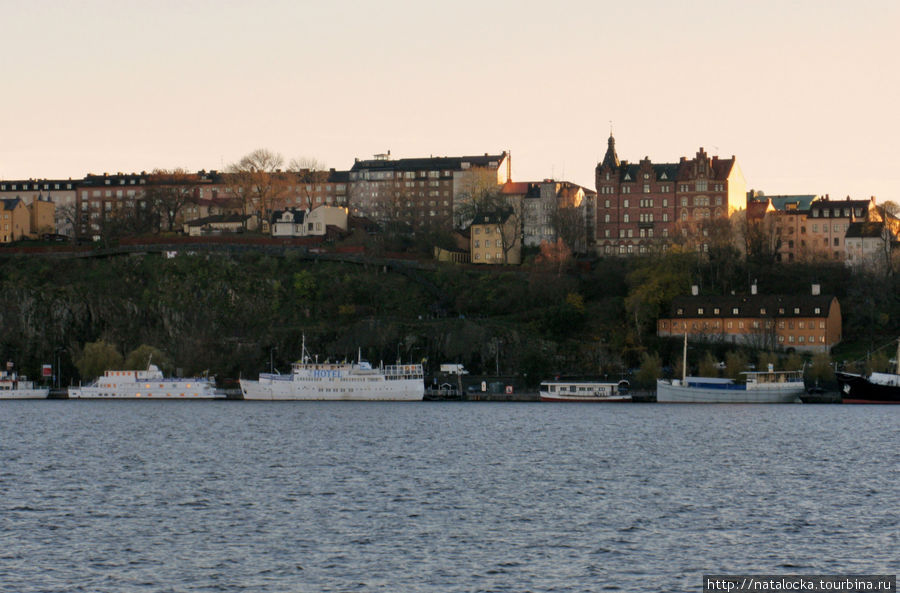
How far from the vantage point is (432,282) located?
158 metres

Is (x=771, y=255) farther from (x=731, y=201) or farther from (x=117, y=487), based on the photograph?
(x=117, y=487)

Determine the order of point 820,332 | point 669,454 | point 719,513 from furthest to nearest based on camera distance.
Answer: point 820,332
point 669,454
point 719,513

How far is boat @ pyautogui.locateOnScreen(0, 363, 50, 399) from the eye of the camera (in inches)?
5672

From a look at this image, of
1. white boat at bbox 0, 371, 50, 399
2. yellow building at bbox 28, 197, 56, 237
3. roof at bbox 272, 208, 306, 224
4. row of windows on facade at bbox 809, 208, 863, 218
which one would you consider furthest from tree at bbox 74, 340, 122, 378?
row of windows on facade at bbox 809, 208, 863, 218

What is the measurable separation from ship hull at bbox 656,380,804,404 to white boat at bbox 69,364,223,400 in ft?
156

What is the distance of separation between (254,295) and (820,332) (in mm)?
64837

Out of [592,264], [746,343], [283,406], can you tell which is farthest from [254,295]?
[746,343]

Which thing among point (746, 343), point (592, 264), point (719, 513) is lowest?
point (719, 513)

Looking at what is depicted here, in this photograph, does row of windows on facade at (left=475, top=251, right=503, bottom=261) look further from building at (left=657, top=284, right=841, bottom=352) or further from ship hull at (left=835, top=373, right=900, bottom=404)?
ship hull at (left=835, top=373, right=900, bottom=404)

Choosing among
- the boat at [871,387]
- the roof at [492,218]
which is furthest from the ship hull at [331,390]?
the roof at [492,218]

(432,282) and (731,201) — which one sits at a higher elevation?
(731,201)

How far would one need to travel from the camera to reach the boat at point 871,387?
407ft

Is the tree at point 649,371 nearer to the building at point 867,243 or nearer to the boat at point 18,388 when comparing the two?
the building at point 867,243

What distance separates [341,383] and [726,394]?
3889 cm
